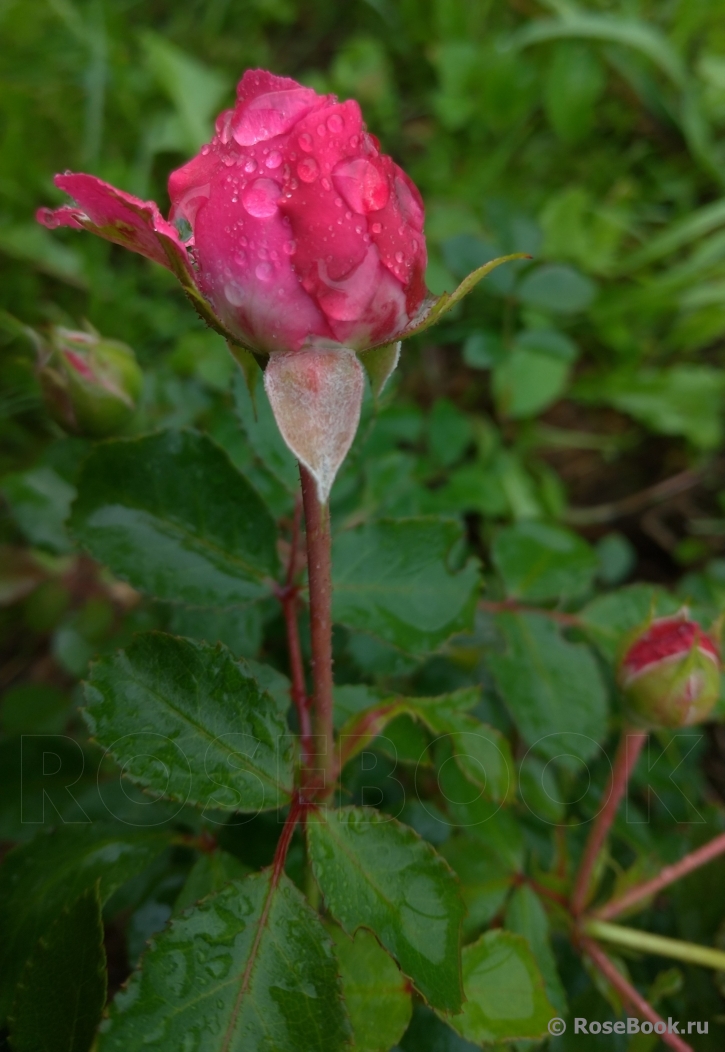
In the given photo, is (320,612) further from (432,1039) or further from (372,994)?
(432,1039)

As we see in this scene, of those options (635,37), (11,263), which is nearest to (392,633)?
(11,263)

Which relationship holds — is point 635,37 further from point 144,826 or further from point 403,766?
point 144,826

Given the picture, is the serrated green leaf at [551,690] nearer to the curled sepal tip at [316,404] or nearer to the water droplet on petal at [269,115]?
the curled sepal tip at [316,404]

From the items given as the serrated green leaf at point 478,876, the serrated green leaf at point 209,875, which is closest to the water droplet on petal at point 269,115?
the serrated green leaf at point 209,875

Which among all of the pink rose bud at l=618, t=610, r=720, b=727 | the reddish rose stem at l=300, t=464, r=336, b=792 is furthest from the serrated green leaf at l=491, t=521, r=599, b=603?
the reddish rose stem at l=300, t=464, r=336, b=792

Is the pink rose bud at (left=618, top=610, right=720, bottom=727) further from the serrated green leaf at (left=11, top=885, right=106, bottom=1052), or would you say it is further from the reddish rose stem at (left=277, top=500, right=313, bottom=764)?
the serrated green leaf at (left=11, top=885, right=106, bottom=1052)

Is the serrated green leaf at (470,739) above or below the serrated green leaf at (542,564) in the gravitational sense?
below
